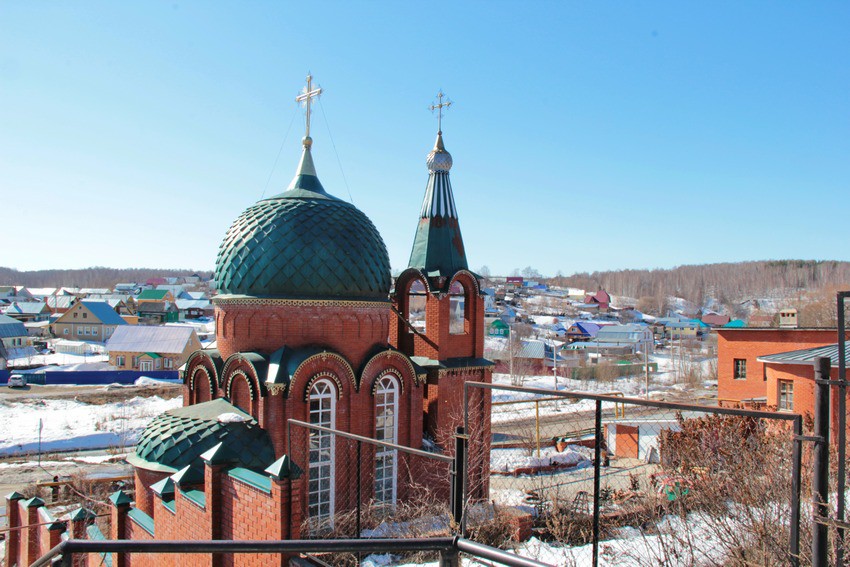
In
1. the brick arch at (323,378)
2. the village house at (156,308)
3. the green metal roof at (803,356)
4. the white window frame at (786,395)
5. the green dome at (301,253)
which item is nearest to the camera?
the brick arch at (323,378)

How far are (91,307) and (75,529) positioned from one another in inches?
2164

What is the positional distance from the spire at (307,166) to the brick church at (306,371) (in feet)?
0.10

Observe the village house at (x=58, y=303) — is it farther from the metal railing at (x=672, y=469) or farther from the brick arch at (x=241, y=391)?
the metal railing at (x=672, y=469)

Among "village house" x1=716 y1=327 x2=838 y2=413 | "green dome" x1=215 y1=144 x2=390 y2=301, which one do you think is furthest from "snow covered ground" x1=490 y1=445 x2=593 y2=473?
"green dome" x1=215 y1=144 x2=390 y2=301

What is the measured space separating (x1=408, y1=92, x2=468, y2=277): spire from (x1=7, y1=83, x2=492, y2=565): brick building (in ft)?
1.32

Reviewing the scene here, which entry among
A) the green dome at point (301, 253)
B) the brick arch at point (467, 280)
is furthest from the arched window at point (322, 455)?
the brick arch at point (467, 280)

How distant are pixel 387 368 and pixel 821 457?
28.1 ft

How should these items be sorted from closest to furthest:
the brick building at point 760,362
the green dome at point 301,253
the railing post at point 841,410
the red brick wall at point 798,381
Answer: the railing post at point 841,410 → the green dome at point 301,253 → the red brick wall at point 798,381 → the brick building at point 760,362

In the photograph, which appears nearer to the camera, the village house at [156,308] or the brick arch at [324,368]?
the brick arch at [324,368]

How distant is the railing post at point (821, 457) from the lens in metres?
3.59

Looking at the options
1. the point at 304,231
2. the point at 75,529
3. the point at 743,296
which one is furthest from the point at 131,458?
the point at 743,296

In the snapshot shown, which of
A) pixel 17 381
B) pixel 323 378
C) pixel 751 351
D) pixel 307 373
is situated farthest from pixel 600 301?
pixel 307 373

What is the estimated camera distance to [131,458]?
10.2 meters

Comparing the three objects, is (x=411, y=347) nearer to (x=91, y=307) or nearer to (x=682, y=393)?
(x=682, y=393)
